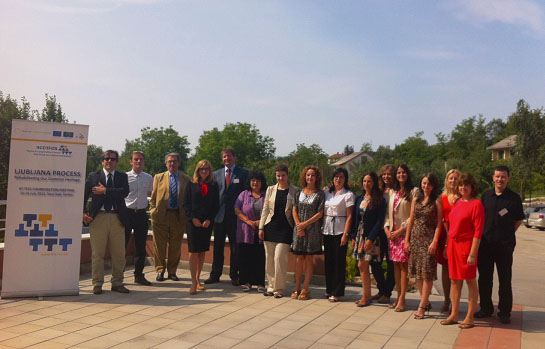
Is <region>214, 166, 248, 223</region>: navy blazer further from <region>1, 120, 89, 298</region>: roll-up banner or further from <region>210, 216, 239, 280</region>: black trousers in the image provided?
<region>1, 120, 89, 298</region>: roll-up banner

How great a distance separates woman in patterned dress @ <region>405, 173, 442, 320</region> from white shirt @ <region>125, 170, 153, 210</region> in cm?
402

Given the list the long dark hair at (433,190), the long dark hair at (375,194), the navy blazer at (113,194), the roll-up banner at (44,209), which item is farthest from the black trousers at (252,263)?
the long dark hair at (433,190)

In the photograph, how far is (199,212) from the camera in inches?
271

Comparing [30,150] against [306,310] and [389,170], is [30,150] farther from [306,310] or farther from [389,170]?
[389,170]

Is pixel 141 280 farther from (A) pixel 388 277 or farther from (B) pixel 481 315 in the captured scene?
(B) pixel 481 315

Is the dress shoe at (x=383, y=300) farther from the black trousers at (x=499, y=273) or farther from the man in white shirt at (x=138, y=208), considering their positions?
the man in white shirt at (x=138, y=208)

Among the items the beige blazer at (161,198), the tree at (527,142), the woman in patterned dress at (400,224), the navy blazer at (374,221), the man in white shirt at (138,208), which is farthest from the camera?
the tree at (527,142)

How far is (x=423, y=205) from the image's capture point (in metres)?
5.60

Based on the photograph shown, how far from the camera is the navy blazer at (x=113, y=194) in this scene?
651 centimetres

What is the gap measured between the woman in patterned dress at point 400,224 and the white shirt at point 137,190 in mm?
3694

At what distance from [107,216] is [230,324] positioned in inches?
101

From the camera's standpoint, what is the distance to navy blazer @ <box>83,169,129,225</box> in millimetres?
6508

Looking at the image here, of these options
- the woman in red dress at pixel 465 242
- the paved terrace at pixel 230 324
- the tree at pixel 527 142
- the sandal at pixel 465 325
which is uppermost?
the tree at pixel 527 142

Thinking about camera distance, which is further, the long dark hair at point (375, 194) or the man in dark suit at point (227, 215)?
the man in dark suit at point (227, 215)
